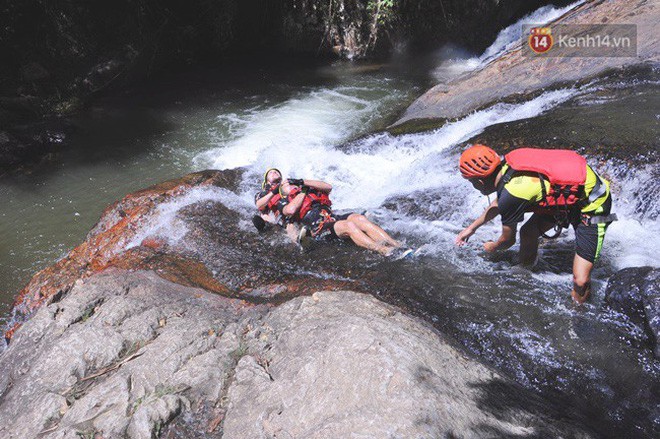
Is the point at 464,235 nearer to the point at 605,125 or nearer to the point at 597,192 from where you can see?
the point at 597,192

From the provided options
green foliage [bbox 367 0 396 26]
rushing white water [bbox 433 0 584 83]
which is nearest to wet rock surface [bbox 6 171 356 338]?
green foliage [bbox 367 0 396 26]

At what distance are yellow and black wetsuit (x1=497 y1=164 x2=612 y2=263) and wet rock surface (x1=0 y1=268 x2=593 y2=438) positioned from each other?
1.29 m

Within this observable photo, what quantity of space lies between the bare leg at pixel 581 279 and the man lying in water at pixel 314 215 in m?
1.87

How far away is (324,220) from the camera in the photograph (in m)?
5.73

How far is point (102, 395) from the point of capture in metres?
2.75

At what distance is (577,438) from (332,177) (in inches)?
240

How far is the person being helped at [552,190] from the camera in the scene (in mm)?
3426

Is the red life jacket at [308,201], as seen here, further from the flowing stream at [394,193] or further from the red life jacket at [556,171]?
the red life jacket at [556,171]

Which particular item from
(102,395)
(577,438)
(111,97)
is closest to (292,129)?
(111,97)

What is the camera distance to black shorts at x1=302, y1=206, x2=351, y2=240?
5.68 meters

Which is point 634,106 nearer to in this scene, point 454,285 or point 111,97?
point 454,285

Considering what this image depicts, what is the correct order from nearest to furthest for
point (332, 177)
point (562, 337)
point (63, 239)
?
point (562, 337)
point (63, 239)
point (332, 177)

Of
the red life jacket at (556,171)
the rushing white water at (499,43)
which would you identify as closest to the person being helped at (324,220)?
the red life jacket at (556,171)

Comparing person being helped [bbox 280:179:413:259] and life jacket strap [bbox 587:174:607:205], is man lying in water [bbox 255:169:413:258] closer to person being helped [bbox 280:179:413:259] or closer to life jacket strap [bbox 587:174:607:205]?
person being helped [bbox 280:179:413:259]
